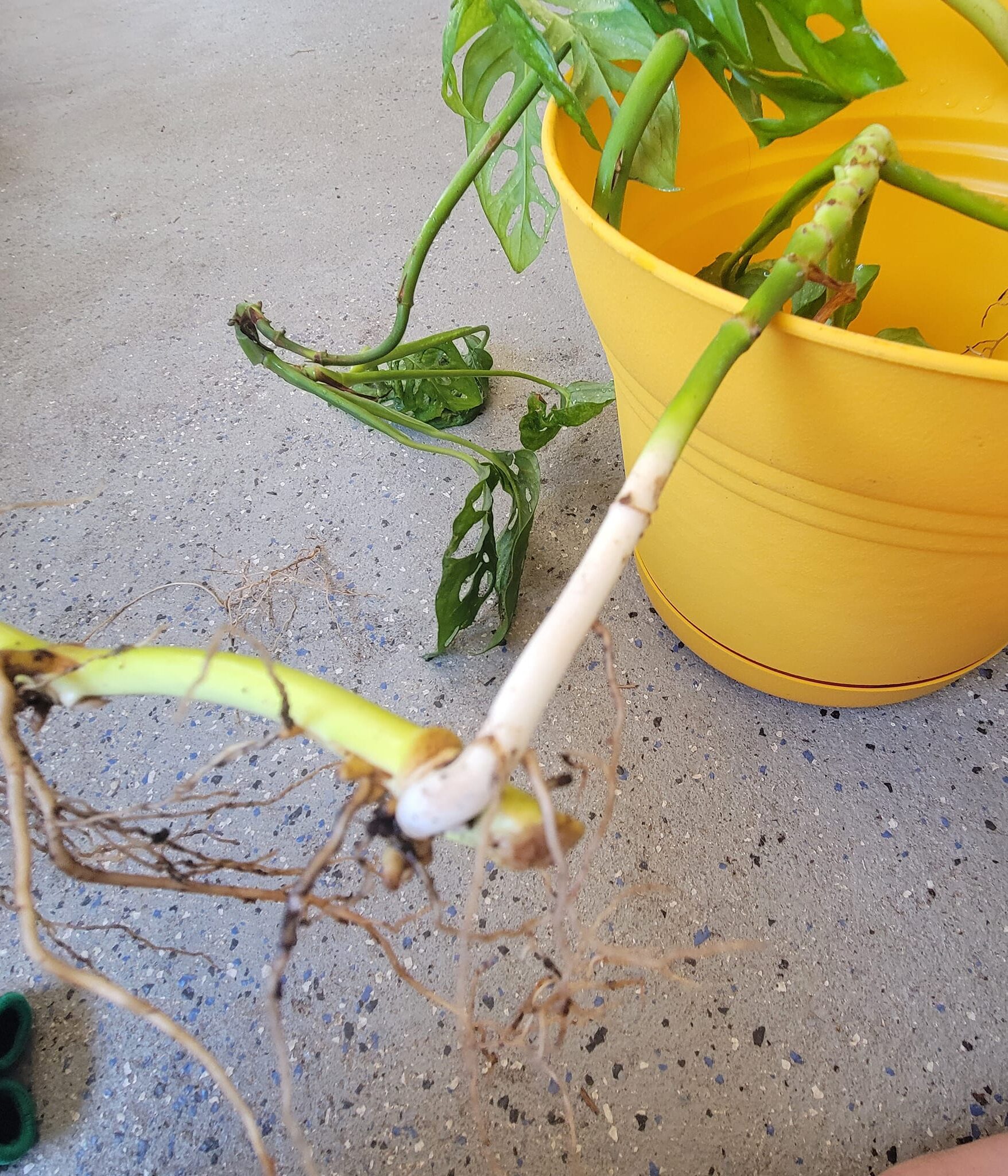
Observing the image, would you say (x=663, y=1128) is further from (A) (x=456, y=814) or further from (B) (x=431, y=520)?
(B) (x=431, y=520)

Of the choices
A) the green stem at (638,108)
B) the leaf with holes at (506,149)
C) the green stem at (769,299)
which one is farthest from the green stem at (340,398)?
the green stem at (769,299)

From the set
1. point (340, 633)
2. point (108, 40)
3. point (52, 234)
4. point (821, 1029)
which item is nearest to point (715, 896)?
point (821, 1029)

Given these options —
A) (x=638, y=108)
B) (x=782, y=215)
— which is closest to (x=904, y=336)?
(x=782, y=215)

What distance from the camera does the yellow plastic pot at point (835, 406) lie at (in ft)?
1.01

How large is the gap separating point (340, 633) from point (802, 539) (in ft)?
1.25

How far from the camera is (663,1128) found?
17.1 inches

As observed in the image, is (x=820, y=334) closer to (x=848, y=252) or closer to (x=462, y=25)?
(x=848, y=252)

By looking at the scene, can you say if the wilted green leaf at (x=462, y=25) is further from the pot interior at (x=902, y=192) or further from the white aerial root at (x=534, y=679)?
the white aerial root at (x=534, y=679)

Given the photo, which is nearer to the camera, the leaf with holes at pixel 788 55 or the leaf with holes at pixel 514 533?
the leaf with holes at pixel 788 55

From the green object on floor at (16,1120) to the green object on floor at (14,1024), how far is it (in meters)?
0.02

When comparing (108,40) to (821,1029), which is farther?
(108,40)

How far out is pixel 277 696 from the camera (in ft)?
0.83

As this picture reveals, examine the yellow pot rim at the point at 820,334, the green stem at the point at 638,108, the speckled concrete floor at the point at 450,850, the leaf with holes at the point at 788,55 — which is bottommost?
the speckled concrete floor at the point at 450,850

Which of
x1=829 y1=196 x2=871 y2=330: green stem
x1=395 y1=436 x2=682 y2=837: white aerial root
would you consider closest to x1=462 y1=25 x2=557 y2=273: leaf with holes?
x1=829 y1=196 x2=871 y2=330: green stem
